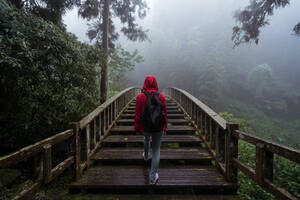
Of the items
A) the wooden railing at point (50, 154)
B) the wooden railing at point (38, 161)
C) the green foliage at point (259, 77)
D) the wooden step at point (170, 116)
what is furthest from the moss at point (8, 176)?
the green foliage at point (259, 77)

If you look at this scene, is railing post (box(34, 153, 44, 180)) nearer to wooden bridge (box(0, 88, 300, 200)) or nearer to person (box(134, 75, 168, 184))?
wooden bridge (box(0, 88, 300, 200))

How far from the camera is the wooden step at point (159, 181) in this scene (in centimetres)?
266

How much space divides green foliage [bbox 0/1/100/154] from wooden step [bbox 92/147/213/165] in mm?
1318

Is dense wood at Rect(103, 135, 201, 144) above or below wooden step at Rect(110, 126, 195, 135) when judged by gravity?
below

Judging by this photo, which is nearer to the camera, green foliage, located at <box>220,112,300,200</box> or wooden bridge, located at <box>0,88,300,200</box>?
wooden bridge, located at <box>0,88,300,200</box>

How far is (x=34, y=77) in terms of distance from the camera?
2844mm

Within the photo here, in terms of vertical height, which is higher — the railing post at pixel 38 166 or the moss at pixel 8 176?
the railing post at pixel 38 166

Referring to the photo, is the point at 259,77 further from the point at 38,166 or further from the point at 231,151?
the point at 38,166

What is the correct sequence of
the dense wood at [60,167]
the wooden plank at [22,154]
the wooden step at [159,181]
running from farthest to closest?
the wooden step at [159,181] < the dense wood at [60,167] < the wooden plank at [22,154]

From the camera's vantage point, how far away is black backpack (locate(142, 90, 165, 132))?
2686mm

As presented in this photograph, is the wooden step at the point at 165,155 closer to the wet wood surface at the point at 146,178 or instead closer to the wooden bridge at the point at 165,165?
the wooden bridge at the point at 165,165

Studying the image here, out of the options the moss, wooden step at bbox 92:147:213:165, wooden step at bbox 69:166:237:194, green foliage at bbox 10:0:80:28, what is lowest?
the moss

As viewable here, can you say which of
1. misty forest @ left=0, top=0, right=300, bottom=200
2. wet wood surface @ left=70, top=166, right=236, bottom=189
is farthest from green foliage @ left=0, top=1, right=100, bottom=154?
wet wood surface @ left=70, top=166, right=236, bottom=189

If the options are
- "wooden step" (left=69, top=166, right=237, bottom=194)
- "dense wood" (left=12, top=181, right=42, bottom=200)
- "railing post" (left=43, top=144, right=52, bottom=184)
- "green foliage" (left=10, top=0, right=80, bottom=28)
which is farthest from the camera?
"green foliage" (left=10, top=0, right=80, bottom=28)
